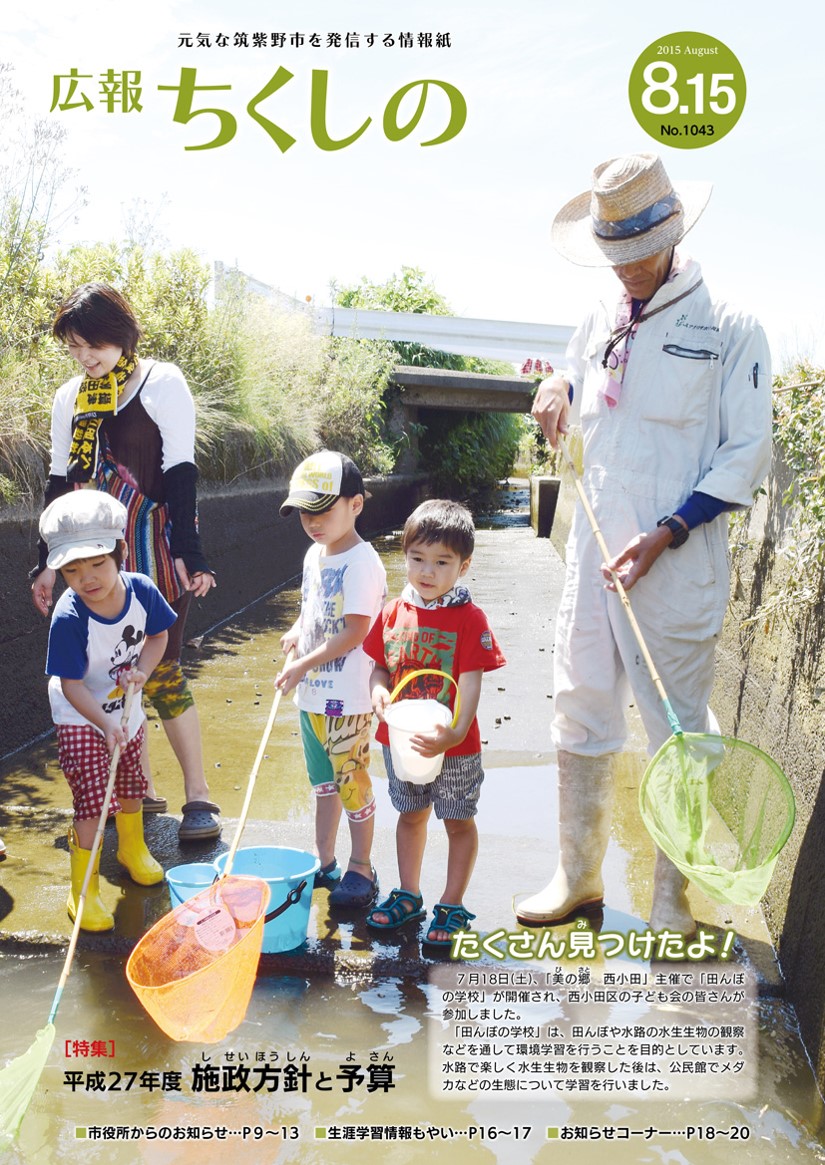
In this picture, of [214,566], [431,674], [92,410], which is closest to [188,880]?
[431,674]

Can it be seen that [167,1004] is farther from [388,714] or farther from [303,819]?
[303,819]

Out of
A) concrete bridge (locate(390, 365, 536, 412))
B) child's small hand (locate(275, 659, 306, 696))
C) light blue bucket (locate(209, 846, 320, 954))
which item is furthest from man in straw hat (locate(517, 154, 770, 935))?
concrete bridge (locate(390, 365, 536, 412))

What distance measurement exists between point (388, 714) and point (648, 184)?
64.8 inches

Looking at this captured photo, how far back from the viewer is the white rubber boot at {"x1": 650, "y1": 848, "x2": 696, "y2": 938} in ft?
10.7

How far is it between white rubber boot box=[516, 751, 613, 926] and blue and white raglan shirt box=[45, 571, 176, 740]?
138 cm

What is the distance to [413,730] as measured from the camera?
3061 millimetres

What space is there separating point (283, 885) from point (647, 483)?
60.8 inches

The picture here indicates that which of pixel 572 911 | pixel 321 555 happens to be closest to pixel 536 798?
pixel 572 911

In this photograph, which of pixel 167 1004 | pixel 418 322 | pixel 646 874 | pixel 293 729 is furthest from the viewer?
pixel 418 322

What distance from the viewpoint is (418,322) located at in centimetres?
2316

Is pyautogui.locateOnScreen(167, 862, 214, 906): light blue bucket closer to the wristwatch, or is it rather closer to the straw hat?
the wristwatch

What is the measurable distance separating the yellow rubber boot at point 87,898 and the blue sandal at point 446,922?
0.95 m

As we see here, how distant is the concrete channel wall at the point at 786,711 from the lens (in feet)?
9.92

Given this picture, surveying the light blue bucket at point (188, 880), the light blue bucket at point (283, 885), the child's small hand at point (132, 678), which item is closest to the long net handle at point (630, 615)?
the light blue bucket at point (283, 885)
